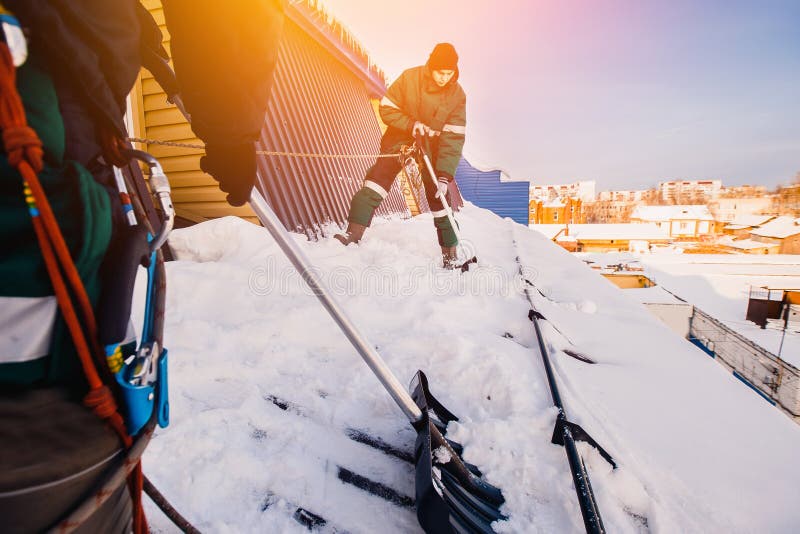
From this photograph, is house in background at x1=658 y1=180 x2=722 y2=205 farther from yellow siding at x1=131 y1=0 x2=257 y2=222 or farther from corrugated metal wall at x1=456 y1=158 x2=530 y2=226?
yellow siding at x1=131 y1=0 x2=257 y2=222

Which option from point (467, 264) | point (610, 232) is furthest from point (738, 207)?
point (467, 264)

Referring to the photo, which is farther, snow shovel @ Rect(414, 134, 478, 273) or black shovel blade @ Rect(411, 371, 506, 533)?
snow shovel @ Rect(414, 134, 478, 273)

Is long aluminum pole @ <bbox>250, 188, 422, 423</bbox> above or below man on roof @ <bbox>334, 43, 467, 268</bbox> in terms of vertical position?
below

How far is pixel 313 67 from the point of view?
6.12m

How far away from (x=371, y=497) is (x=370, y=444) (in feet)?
0.72

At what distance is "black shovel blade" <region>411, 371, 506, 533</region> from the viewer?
3.18 ft

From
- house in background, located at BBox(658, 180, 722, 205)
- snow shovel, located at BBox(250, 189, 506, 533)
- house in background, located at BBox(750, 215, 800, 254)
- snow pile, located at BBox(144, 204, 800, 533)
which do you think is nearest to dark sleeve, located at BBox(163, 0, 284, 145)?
snow shovel, located at BBox(250, 189, 506, 533)

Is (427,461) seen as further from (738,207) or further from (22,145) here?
(738,207)

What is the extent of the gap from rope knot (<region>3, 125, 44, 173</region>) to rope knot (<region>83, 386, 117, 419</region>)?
1.19ft

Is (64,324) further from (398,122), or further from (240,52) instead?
(398,122)

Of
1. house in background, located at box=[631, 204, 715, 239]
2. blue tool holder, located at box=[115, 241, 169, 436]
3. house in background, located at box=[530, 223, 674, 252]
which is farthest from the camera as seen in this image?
house in background, located at box=[631, 204, 715, 239]

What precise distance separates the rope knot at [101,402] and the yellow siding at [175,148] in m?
3.60

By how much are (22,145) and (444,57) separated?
3769mm

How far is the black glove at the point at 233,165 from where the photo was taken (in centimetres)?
Result: 106
